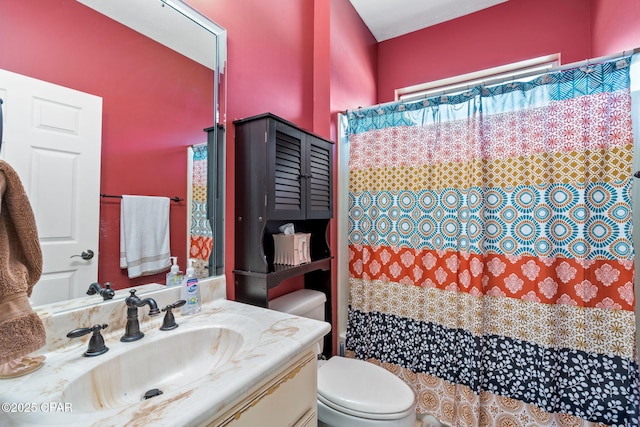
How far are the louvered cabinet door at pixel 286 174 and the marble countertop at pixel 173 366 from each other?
0.50 meters

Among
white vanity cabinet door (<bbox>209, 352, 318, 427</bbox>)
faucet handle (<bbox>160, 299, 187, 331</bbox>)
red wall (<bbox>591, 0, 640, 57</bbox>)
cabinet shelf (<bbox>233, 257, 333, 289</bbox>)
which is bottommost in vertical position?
white vanity cabinet door (<bbox>209, 352, 318, 427</bbox>)

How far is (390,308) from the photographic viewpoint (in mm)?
1800

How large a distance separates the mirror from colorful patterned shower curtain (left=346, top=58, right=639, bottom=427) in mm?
1045

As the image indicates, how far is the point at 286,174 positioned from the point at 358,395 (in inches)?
41.2

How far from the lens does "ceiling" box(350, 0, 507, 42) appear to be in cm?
219

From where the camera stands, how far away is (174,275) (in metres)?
1.13

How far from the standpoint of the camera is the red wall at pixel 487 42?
6.51ft

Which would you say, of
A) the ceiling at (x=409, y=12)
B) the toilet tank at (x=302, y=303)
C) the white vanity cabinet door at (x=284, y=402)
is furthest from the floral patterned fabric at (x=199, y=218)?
the ceiling at (x=409, y=12)

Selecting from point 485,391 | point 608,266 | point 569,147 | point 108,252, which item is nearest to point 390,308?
point 485,391

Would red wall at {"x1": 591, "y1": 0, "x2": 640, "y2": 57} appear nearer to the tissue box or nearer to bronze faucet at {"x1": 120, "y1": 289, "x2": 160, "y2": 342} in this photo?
Result: the tissue box

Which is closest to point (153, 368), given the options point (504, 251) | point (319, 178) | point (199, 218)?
point (199, 218)

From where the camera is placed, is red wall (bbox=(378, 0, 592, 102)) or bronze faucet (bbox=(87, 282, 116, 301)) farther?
red wall (bbox=(378, 0, 592, 102))

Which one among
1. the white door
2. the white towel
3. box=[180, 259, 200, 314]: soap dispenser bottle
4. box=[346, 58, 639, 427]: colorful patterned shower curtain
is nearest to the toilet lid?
box=[346, 58, 639, 427]: colorful patterned shower curtain

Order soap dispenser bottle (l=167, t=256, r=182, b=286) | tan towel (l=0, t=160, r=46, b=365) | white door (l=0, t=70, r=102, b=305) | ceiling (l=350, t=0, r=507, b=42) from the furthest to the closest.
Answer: ceiling (l=350, t=0, r=507, b=42), soap dispenser bottle (l=167, t=256, r=182, b=286), white door (l=0, t=70, r=102, b=305), tan towel (l=0, t=160, r=46, b=365)
